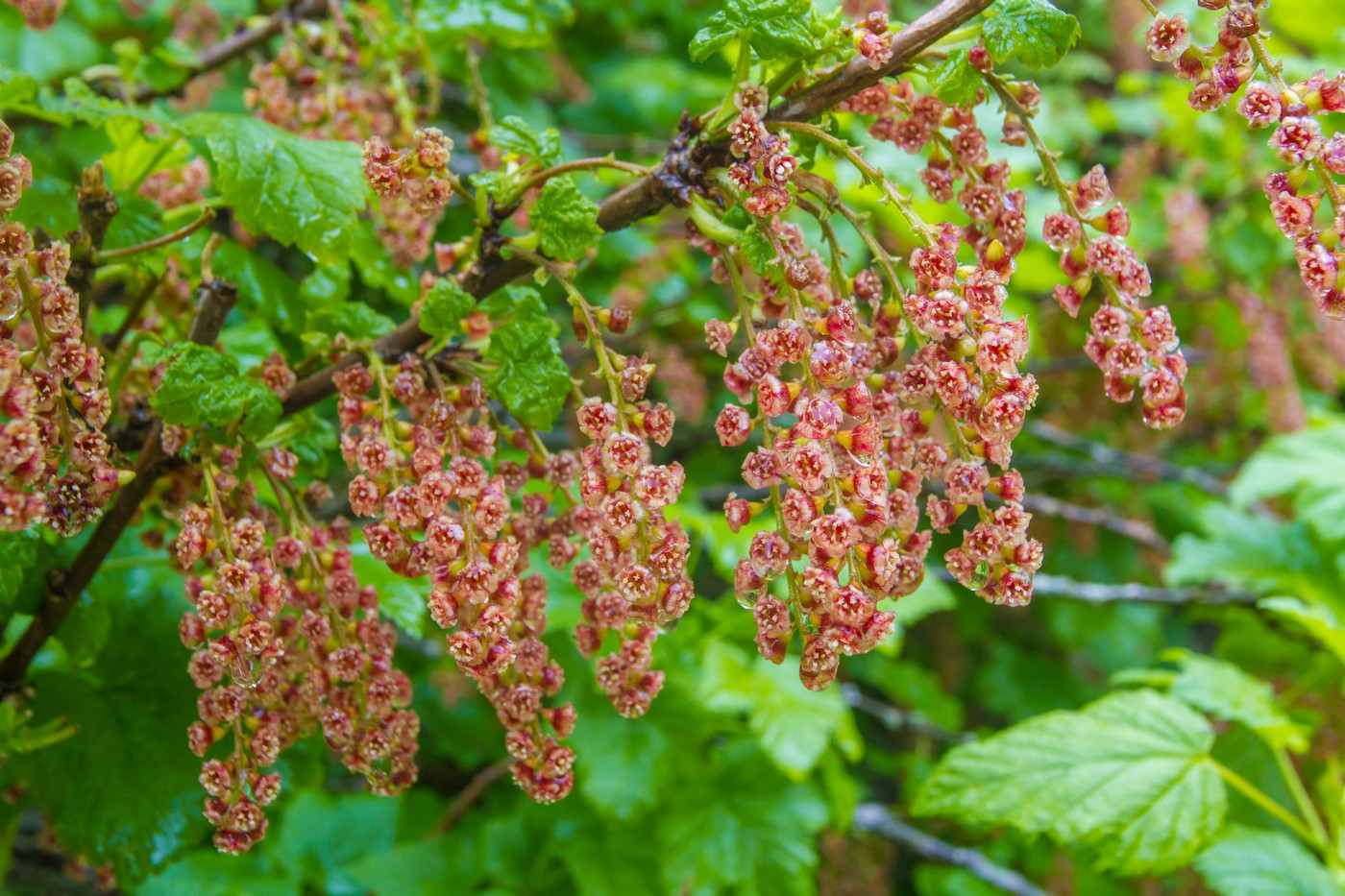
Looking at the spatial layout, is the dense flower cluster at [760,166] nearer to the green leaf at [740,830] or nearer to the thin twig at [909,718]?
the green leaf at [740,830]

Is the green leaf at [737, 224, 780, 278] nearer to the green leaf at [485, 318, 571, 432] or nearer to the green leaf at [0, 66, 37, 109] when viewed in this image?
the green leaf at [485, 318, 571, 432]

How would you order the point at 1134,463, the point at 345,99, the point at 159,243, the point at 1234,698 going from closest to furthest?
the point at 159,243, the point at 345,99, the point at 1234,698, the point at 1134,463

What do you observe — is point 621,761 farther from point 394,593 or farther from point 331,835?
point 394,593

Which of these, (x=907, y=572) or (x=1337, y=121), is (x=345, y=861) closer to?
A: (x=907, y=572)

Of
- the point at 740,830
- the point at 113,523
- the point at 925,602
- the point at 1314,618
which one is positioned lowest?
the point at 740,830

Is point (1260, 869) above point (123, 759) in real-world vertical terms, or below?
below

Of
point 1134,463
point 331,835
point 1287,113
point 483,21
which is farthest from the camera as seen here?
point 1134,463

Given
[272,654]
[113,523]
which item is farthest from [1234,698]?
[113,523]

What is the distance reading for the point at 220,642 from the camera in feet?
2.32

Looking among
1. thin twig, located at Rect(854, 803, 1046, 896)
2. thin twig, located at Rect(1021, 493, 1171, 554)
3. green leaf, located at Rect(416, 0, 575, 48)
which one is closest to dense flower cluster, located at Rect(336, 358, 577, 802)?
green leaf, located at Rect(416, 0, 575, 48)

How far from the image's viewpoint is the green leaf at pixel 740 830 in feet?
6.40

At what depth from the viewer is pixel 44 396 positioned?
668 millimetres

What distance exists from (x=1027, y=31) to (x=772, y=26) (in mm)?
192

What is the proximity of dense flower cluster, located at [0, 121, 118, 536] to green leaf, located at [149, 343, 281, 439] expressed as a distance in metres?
0.07
